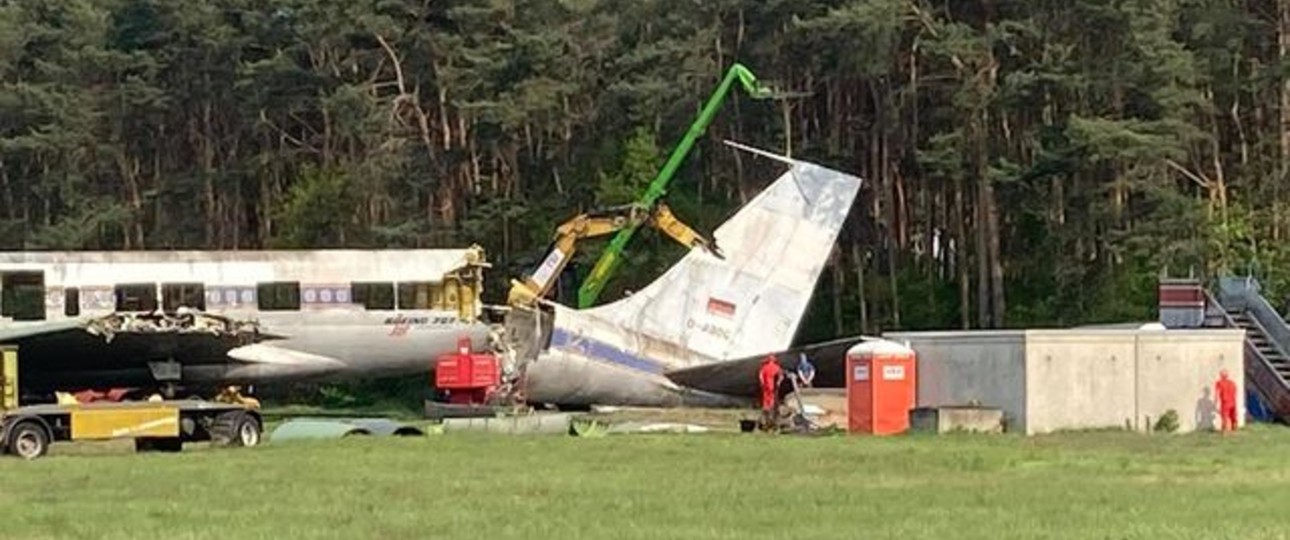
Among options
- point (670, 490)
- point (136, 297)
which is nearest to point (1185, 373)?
point (670, 490)

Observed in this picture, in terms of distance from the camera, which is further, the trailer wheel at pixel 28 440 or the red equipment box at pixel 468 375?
the red equipment box at pixel 468 375

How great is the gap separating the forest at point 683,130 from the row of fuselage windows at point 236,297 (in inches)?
563

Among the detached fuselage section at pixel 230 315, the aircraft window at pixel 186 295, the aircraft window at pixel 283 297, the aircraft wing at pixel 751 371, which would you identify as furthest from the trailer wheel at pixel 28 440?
the aircraft wing at pixel 751 371

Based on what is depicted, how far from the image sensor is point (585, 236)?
156 ft

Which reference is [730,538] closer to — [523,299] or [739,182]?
[523,299]

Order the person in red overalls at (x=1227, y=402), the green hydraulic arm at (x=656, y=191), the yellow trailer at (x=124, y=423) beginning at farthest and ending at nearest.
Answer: the green hydraulic arm at (x=656, y=191)
the person in red overalls at (x=1227, y=402)
the yellow trailer at (x=124, y=423)

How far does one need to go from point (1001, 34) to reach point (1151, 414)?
20357mm

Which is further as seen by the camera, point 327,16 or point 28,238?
point 28,238

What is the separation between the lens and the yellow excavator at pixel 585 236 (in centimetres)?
4506

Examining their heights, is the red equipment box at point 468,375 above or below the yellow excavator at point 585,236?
below

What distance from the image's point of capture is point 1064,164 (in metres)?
50.1

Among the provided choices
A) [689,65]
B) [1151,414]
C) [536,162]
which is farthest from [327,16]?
[1151,414]

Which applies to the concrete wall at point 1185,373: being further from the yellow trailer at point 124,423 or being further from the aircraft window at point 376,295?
the aircraft window at point 376,295

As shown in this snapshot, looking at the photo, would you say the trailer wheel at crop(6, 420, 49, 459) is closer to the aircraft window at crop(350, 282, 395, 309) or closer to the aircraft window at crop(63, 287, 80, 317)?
the aircraft window at crop(63, 287, 80, 317)
